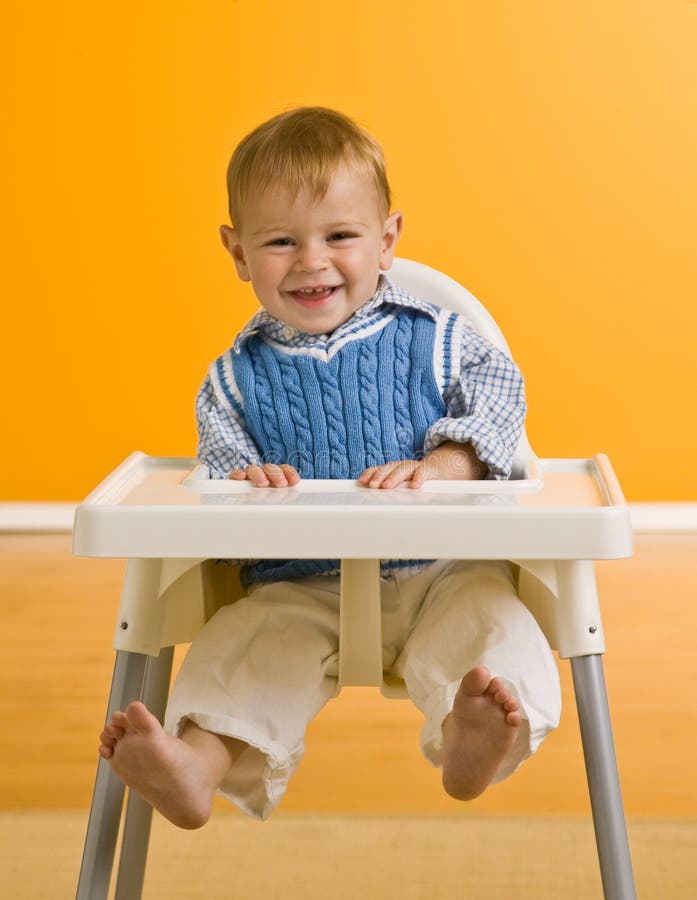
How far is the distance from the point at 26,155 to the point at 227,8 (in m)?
0.55

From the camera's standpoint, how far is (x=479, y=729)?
35.7 inches

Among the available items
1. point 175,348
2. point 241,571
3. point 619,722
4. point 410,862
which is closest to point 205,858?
point 410,862

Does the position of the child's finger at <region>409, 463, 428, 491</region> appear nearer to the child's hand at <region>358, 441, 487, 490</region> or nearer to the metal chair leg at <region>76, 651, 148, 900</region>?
the child's hand at <region>358, 441, 487, 490</region>

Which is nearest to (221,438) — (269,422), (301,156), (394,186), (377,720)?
(269,422)

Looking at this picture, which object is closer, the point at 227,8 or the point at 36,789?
the point at 36,789

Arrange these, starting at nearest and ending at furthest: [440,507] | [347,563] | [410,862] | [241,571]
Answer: [440,507] → [347,563] → [241,571] → [410,862]

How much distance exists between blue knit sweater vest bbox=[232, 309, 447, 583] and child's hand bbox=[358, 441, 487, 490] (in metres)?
0.04

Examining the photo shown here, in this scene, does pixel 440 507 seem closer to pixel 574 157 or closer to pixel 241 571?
pixel 241 571

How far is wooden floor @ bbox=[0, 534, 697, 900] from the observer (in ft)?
4.45

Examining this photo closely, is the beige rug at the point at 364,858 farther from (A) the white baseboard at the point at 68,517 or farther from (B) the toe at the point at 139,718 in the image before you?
(A) the white baseboard at the point at 68,517

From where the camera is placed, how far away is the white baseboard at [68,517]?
295 cm

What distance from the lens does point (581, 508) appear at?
2.90 ft

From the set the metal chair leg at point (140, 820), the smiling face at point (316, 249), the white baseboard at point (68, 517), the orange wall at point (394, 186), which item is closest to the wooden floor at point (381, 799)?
the metal chair leg at point (140, 820)

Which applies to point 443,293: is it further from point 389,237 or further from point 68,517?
point 68,517
